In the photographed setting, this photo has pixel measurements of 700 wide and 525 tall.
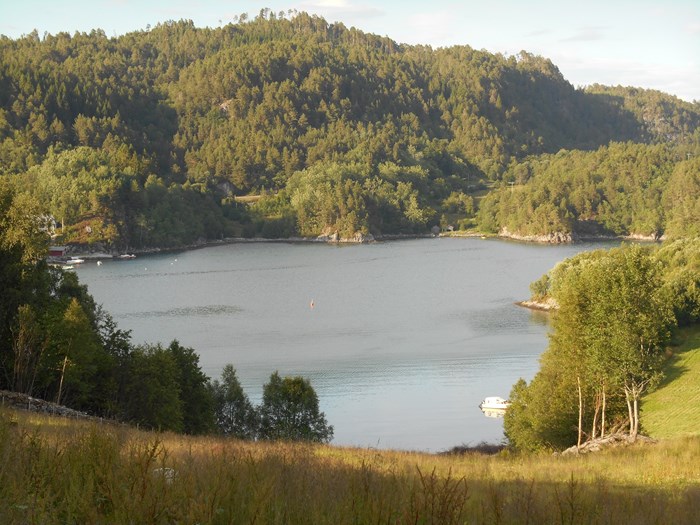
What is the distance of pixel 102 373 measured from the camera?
22.9 metres

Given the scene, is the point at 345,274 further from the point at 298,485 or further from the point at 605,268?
the point at 298,485

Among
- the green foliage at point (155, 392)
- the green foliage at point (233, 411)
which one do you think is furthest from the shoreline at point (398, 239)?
the green foliage at point (155, 392)

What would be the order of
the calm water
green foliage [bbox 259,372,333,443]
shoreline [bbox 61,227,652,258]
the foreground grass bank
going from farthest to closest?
shoreline [bbox 61,227,652,258]
the calm water
green foliage [bbox 259,372,333,443]
the foreground grass bank

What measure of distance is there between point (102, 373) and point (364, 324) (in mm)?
33696

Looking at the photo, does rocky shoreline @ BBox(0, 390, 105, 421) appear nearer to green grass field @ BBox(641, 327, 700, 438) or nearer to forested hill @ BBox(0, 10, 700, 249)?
green grass field @ BBox(641, 327, 700, 438)

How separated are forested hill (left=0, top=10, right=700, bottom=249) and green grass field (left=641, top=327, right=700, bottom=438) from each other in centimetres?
7979

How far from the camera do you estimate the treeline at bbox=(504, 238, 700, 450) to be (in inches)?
800

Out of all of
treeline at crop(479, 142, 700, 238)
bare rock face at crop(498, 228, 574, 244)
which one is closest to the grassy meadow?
treeline at crop(479, 142, 700, 238)

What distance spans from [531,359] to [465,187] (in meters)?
119

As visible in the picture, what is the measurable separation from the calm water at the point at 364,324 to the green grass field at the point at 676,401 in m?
6.14

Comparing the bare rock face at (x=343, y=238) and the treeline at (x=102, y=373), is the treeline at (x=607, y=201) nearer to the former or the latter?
the bare rock face at (x=343, y=238)

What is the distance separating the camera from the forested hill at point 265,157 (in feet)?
385

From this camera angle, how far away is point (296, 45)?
7835 inches

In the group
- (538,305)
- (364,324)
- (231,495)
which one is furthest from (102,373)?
(538,305)
